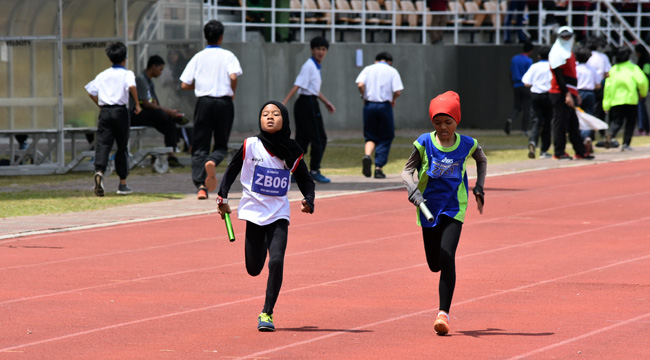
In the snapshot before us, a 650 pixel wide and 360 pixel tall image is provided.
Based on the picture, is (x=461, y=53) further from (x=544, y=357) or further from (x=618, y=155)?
(x=544, y=357)

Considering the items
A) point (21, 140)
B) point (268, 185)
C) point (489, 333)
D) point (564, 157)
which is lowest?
point (564, 157)

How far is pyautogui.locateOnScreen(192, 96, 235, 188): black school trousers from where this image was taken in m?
15.3

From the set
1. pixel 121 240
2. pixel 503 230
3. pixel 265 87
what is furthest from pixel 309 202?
pixel 265 87

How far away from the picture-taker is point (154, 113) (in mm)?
19750

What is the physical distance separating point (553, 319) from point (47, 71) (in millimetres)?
13207

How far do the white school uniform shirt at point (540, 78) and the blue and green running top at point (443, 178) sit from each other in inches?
553

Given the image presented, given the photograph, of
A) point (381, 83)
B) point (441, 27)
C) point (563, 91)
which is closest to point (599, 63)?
point (563, 91)

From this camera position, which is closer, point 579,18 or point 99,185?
point 99,185

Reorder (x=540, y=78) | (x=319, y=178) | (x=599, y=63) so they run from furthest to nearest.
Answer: (x=599, y=63)
(x=540, y=78)
(x=319, y=178)

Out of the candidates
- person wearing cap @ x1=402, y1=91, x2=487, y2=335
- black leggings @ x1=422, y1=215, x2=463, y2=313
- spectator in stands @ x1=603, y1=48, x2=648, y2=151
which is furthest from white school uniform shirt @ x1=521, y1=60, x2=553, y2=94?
black leggings @ x1=422, y1=215, x2=463, y2=313

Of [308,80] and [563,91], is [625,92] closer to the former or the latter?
[563,91]

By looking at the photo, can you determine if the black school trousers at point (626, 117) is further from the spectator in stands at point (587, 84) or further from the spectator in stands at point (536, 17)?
the spectator in stands at point (536, 17)

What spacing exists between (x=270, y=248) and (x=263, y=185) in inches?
15.4

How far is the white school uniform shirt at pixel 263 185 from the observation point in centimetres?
766
